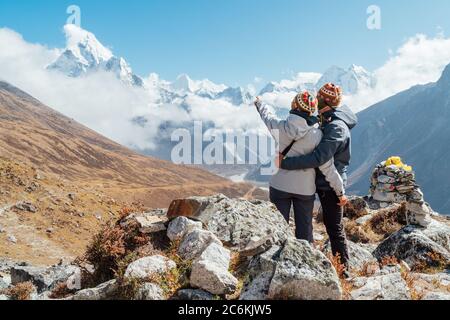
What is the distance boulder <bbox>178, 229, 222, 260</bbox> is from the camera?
7.77m

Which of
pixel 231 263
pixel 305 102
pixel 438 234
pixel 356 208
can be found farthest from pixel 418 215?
pixel 231 263

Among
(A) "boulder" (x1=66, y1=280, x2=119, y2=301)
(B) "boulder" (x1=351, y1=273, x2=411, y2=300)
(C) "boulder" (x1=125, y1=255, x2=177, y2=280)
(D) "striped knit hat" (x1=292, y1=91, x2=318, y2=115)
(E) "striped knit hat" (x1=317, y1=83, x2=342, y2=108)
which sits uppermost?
(E) "striped knit hat" (x1=317, y1=83, x2=342, y2=108)

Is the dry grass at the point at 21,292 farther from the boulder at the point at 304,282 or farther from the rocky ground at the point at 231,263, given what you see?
the boulder at the point at 304,282

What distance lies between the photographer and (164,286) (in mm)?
6832

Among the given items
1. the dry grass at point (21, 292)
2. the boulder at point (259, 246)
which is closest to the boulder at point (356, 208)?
the boulder at point (259, 246)

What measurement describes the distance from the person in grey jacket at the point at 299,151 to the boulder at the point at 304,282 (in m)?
2.26

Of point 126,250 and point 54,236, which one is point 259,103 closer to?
point 126,250

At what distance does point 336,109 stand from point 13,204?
33894 mm

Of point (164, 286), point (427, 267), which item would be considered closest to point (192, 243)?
point (164, 286)

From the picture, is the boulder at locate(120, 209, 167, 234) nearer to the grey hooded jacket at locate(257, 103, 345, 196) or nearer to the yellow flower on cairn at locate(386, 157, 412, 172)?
the grey hooded jacket at locate(257, 103, 345, 196)

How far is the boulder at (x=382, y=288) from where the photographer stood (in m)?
6.20

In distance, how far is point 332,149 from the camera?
7.74 meters

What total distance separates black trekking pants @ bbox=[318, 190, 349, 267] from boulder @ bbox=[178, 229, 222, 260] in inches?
86.6

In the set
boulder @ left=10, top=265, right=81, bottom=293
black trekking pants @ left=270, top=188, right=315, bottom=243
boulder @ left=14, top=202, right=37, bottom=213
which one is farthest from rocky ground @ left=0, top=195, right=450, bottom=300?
boulder @ left=14, top=202, right=37, bottom=213
